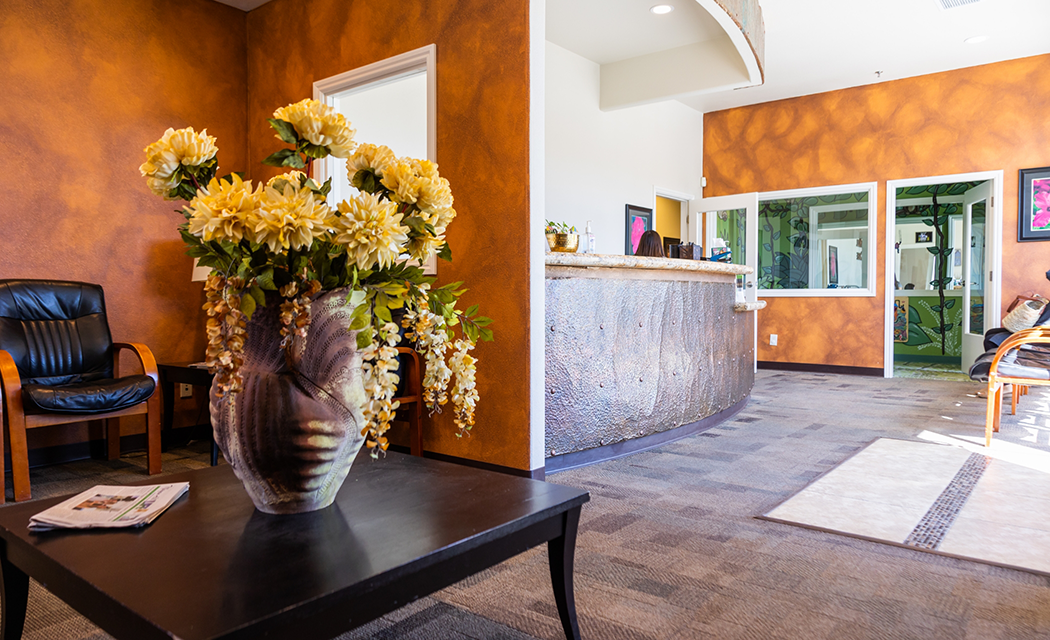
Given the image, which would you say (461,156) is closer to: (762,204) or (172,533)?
(172,533)

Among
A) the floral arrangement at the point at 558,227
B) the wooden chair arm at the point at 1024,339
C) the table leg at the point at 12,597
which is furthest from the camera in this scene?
the floral arrangement at the point at 558,227

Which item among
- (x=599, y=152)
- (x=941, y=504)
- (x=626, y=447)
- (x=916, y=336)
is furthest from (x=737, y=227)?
(x=941, y=504)

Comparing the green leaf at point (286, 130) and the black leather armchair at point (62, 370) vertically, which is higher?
the green leaf at point (286, 130)

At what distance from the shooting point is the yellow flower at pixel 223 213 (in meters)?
1.09

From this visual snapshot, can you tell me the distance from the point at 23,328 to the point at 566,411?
271cm

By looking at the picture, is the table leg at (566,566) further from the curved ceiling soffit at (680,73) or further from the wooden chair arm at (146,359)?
the curved ceiling soffit at (680,73)

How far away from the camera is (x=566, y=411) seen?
10.8 feet

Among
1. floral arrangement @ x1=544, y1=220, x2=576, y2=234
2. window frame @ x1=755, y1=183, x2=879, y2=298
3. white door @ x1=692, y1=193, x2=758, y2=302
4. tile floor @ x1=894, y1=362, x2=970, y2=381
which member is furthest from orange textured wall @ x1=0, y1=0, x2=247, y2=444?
tile floor @ x1=894, y1=362, x2=970, y2=381

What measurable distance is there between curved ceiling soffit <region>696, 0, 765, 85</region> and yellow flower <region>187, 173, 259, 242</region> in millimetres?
3364

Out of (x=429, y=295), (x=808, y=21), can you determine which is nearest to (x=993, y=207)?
(x=808, y=21)

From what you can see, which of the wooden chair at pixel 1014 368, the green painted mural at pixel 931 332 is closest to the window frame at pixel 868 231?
the green painted mural at pixel 931 332

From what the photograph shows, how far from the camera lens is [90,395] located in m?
3.08

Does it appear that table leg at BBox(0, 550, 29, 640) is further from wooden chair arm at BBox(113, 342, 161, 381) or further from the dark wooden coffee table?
A: wooden chair arm at BBox(113, 342, 161, 381)

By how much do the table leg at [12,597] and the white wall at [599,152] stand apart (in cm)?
493
